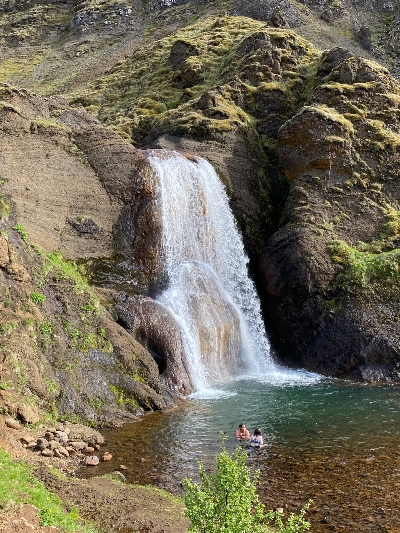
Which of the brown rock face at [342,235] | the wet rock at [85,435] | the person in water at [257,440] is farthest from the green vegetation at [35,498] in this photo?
the brown rock face at [342,235]

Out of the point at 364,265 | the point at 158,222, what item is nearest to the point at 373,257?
the point at 364,265

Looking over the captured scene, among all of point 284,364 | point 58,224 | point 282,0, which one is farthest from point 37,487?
point 282,0

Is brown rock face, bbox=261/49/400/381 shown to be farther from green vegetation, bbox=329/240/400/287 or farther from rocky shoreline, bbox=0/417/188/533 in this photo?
rocky shoreline, bbox=0/417/188/533

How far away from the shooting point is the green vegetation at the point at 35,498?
9906mm

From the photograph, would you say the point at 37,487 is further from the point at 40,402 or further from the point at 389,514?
the point at 389,514

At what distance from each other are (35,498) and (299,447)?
8.51m

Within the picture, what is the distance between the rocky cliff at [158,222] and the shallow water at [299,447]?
2011 mm

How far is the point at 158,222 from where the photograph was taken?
28.9 meters

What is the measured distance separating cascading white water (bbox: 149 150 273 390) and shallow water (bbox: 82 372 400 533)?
3.04 metres

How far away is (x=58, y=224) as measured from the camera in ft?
85.8

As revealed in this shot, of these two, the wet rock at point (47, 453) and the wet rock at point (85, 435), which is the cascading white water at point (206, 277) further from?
the wet rock at point (47, 453)

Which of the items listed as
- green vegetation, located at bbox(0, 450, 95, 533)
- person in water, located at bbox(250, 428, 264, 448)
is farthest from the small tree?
person in water, located at bbox(250, 428, 264, 448)

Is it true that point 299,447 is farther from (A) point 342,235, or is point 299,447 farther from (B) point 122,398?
(A) point 342,235

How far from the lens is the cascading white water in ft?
86.6
